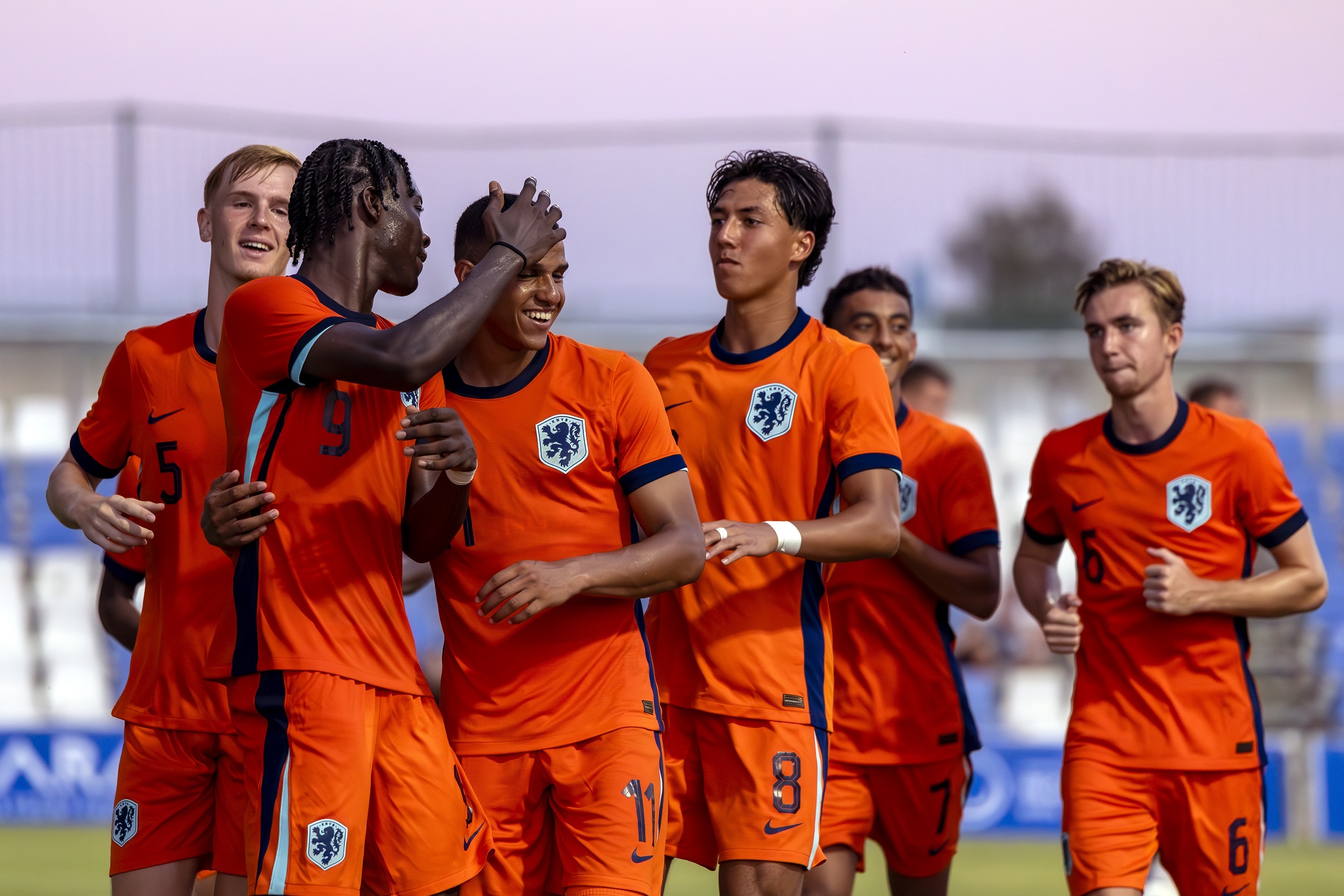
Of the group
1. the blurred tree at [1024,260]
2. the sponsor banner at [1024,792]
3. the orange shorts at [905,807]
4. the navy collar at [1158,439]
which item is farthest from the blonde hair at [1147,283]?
the blurred tree at [1024,260]

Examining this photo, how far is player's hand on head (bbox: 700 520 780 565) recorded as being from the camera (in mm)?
4223

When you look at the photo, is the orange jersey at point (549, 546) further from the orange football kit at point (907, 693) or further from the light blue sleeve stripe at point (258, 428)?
the orange football kit at point (907, 693)

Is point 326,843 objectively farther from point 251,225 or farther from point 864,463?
point 251,225

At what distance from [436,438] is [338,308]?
50cm

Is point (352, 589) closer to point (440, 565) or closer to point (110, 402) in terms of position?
point (440, 565)

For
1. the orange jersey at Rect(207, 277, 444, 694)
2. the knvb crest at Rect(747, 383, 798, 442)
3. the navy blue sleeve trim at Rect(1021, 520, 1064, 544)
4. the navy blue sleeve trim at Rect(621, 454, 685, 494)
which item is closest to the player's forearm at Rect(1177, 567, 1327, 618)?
the navy blue sleeve trim at Rect(1021, 520, 1064, 544)

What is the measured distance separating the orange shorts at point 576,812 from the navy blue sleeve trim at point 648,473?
2.19ft

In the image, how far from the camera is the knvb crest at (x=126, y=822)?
431cm

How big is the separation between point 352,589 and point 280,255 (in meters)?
1.64

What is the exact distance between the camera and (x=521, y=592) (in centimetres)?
371

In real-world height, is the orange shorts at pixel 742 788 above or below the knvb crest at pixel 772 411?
below

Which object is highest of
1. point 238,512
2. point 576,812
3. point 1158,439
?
point 1158,439

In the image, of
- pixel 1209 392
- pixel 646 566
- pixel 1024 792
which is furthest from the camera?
pixel 1024 792

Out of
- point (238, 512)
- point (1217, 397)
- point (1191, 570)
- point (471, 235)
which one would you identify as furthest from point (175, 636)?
point (1217, 397)
